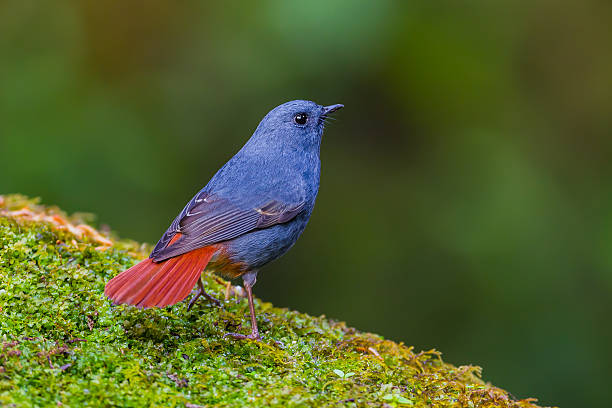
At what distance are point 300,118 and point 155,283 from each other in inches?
66.9

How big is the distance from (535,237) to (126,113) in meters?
4.07

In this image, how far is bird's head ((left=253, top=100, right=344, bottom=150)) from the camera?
385 cm

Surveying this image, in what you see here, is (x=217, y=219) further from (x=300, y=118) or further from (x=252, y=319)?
(x=300, y=118)

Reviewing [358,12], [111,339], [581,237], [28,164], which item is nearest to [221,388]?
[111,339]

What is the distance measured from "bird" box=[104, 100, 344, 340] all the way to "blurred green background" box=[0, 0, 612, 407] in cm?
137

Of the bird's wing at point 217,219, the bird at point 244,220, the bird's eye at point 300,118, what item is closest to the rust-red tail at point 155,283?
the bird at point 244,220

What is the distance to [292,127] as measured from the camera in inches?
153

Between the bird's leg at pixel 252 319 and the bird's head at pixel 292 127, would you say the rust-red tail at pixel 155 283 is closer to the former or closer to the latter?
the bird's leg at pixel 252 319

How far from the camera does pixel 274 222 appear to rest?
11.0ft

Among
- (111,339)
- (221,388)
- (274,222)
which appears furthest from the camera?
(274,222)

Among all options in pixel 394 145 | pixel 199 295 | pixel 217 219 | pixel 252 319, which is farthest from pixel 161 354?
pixel 394 145

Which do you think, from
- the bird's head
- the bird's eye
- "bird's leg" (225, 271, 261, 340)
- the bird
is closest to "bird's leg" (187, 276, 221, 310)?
the bird

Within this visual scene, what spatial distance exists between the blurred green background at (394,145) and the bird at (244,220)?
1.37 meters

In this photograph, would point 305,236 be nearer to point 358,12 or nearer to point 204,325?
point 358,12
